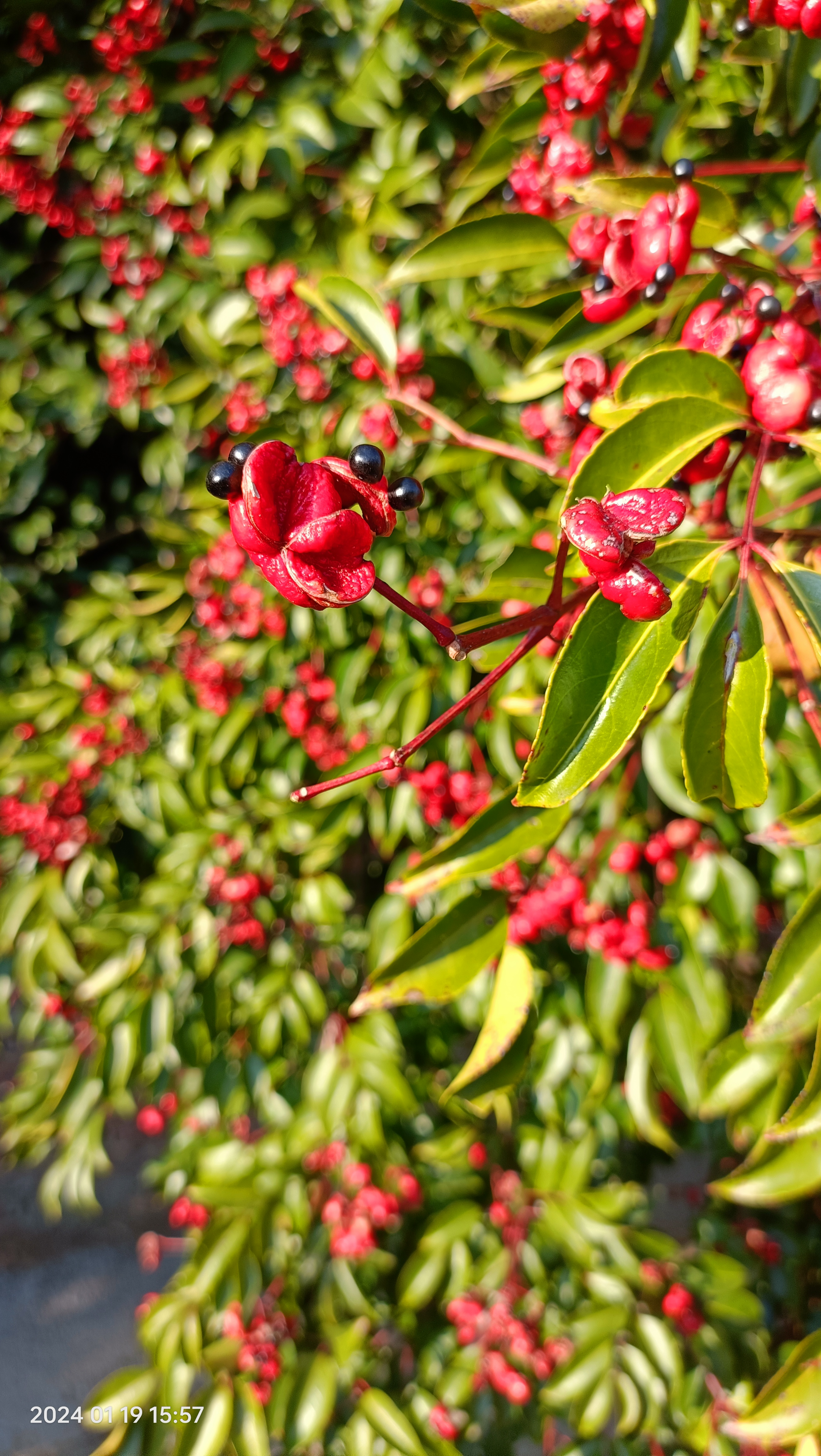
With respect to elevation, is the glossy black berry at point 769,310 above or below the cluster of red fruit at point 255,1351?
above

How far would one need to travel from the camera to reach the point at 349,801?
1507mm

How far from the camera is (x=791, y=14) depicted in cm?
72

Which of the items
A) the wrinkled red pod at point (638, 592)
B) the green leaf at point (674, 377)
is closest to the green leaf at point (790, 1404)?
the wrinkled red pod at point (638, 592)

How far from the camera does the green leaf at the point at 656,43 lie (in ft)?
2.51

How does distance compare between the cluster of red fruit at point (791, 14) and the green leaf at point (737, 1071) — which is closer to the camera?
the cluster of red fruit at point (791, 14)

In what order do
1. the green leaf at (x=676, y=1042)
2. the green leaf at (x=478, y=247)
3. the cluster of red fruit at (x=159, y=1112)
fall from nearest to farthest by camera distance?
the green leaf at (x=478, y=247) < the green leaf at (x=676, y=1042) < the cluster of red fruit at (x=159, y=1112)

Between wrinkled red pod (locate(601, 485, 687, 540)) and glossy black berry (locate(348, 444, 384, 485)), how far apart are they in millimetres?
131

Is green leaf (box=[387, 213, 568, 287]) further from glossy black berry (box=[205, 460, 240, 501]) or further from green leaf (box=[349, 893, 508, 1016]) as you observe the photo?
green leaf (box=[349, 893, 508, 1016])

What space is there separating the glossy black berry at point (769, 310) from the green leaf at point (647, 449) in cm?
17

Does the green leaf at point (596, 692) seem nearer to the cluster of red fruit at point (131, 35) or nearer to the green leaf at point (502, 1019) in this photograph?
the green leaf at point (502, 1019)

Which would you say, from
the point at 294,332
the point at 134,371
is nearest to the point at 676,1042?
the point at 294,332

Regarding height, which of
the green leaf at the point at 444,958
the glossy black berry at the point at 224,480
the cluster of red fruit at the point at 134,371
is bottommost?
the green leaf at the point at 444,958

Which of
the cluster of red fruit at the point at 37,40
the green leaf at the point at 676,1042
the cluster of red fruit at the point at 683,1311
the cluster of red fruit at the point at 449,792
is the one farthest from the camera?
the cluster of red fruit at the point at 37,40

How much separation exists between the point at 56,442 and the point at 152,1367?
2039 millimetres
